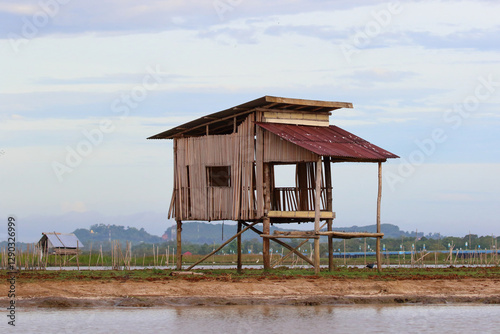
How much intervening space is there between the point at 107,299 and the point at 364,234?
35.7ft

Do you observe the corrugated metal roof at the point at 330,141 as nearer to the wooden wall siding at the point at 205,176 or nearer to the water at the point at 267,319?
the wooden wall siding at the point at 205,176

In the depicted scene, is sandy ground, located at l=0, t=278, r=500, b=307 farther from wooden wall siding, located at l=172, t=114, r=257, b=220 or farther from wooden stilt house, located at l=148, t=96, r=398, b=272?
wooden wall siding, located at l=172, t=114, r=257, b=220

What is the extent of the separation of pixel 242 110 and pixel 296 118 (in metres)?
2.16

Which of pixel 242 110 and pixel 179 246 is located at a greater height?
pixel 242 110

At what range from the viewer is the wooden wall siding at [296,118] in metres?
30.1

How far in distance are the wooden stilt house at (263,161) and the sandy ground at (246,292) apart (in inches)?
136

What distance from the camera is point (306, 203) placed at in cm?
3111

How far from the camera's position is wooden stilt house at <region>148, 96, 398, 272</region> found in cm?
2894

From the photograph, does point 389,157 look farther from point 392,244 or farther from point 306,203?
point 392,244

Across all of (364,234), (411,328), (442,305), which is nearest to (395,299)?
(442,305)

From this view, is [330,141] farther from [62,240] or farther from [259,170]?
[62,240]

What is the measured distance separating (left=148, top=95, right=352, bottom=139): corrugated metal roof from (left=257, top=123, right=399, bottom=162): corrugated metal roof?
772 mm

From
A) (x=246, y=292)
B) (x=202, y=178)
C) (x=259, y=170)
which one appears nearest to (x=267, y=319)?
(x=246, y=292)

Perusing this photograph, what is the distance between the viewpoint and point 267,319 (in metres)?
21.1
